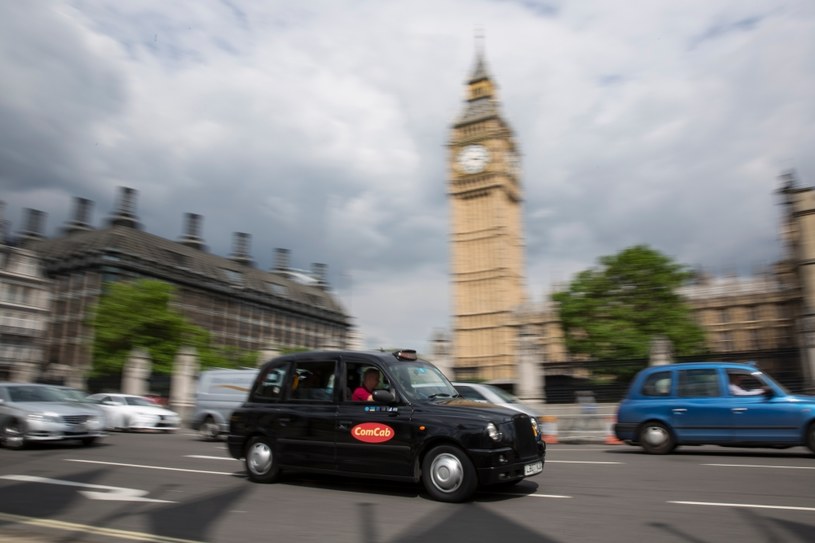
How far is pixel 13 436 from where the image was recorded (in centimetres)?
1245

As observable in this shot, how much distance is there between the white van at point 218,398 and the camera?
56.7ft

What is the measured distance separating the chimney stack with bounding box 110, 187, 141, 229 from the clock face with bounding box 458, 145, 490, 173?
43.3 meters

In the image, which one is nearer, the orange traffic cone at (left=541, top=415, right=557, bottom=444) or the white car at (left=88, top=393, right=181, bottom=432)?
the orange traffic cone at (left=541, top=415, right=557, bottom=444)

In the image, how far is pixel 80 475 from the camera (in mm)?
8852

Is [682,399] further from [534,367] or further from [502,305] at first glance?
[502,305]

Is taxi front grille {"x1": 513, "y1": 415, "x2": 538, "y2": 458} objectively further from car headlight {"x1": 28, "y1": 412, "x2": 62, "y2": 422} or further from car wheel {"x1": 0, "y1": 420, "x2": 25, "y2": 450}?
car wheel {"x1": 0, "y1": 420, "x2": 25, "y2": 450}

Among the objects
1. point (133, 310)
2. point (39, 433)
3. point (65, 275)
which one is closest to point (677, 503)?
point (39, 433)

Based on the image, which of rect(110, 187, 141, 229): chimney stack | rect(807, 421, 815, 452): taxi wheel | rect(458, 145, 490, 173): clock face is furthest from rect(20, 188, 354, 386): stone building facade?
rect(807, 421, 815, 452): taxi wheel

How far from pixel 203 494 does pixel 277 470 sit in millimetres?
1073

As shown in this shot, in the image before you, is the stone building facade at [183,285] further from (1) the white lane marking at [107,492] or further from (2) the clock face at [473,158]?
(1) the white lane marking at [107,492]

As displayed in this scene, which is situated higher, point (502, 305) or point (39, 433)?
point (502, 305)

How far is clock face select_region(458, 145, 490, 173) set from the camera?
3145 inches

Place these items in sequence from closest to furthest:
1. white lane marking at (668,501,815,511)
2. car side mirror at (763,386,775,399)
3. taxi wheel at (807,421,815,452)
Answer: white lane marking at (668,501,815,511) → taxi wheel at (807,421,815,452) → car side mirror at (763,386,775,399)

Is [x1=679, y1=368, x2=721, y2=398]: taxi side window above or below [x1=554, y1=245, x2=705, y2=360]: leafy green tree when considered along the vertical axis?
below
